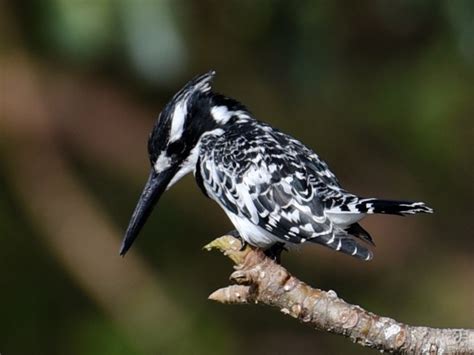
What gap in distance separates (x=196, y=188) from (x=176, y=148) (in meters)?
2.73

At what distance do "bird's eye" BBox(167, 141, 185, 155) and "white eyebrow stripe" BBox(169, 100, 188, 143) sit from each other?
1 cm

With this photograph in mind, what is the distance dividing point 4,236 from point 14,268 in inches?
6.5

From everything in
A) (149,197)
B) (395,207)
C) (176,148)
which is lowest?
(149,197)

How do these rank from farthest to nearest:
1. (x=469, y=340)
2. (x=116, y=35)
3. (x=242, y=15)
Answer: (x=242, y=15), (x=116, y=35), (x=469, y=340)

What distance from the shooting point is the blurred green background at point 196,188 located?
18.2 feet

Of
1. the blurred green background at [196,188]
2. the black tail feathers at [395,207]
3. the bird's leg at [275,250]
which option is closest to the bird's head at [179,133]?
the bird's leg at [275,250]

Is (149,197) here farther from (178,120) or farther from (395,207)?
(395,207)

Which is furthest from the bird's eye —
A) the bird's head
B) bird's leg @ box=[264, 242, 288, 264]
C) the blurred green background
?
the blurred green background

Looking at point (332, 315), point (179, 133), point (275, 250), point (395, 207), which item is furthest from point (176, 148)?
point (332, 315)

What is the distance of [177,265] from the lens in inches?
233

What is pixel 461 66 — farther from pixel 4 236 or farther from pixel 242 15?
pixel 4 236

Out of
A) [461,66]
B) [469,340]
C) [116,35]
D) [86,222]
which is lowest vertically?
[86,222]

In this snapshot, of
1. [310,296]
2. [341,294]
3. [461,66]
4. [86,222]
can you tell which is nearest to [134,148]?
[86,222]

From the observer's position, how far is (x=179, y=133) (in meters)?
3.12
